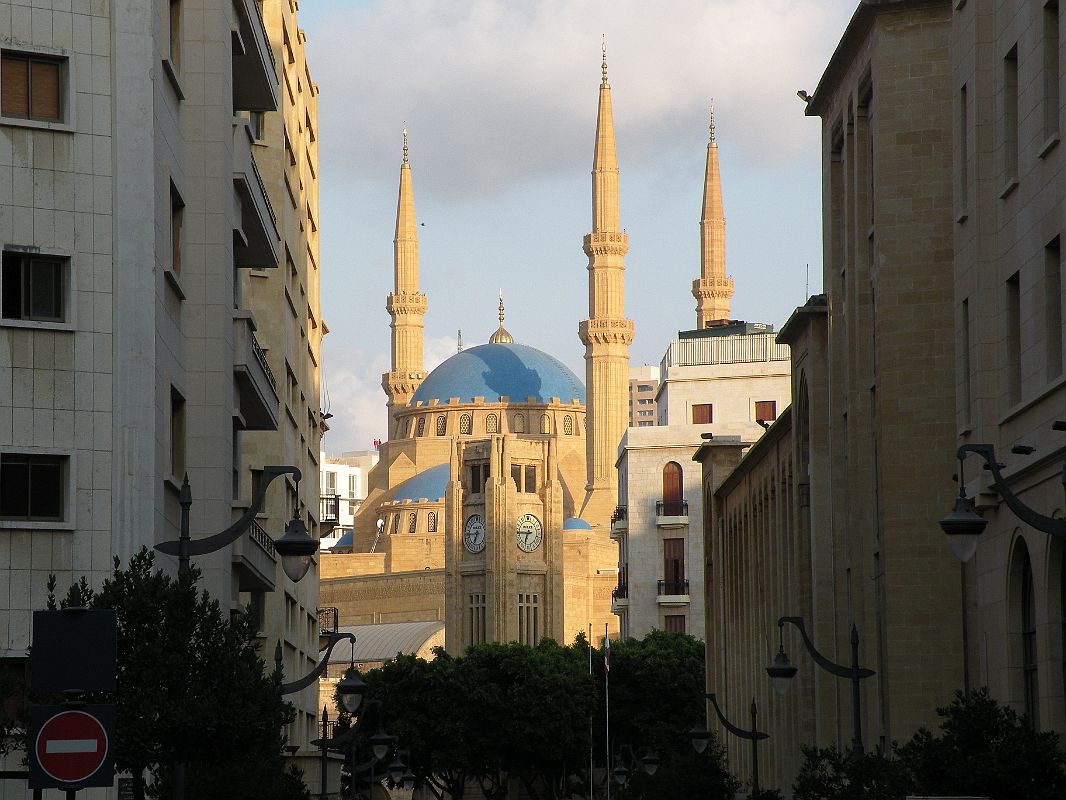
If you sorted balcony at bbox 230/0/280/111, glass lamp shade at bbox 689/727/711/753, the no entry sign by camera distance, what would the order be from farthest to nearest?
glass lamp shade at bbox 689/727/711/753
balcony at bbox 230/0/280/111
the no entry sign

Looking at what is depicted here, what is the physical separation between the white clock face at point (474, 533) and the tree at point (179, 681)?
114 m

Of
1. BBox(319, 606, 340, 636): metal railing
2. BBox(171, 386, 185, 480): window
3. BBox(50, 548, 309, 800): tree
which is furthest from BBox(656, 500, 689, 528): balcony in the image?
BBox(50, 548, 309, 800): tree

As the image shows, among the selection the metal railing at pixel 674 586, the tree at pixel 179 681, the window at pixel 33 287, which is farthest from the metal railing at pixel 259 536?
the metal railing at pixel 674 586

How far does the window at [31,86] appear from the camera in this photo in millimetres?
24484

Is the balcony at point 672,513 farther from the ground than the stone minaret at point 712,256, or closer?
closer

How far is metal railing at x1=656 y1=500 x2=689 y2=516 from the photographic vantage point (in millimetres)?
81375

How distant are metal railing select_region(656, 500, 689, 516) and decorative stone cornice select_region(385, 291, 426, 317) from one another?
79.3m

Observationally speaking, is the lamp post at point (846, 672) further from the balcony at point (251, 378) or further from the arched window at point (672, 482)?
the arched window at point (672, 482)

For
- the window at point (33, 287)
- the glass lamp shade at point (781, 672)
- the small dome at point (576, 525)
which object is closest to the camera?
the window at point (33, 287)

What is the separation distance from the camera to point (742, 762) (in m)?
55.0

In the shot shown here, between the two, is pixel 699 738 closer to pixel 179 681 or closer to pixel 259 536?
pixel 259 536

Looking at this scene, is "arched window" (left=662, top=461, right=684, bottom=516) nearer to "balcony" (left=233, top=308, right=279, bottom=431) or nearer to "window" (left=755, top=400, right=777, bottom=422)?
"window" (left=755, top=400, right=777, bottom=422)

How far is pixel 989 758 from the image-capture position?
63.6 ft

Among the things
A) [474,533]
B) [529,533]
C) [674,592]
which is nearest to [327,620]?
[474,533]
